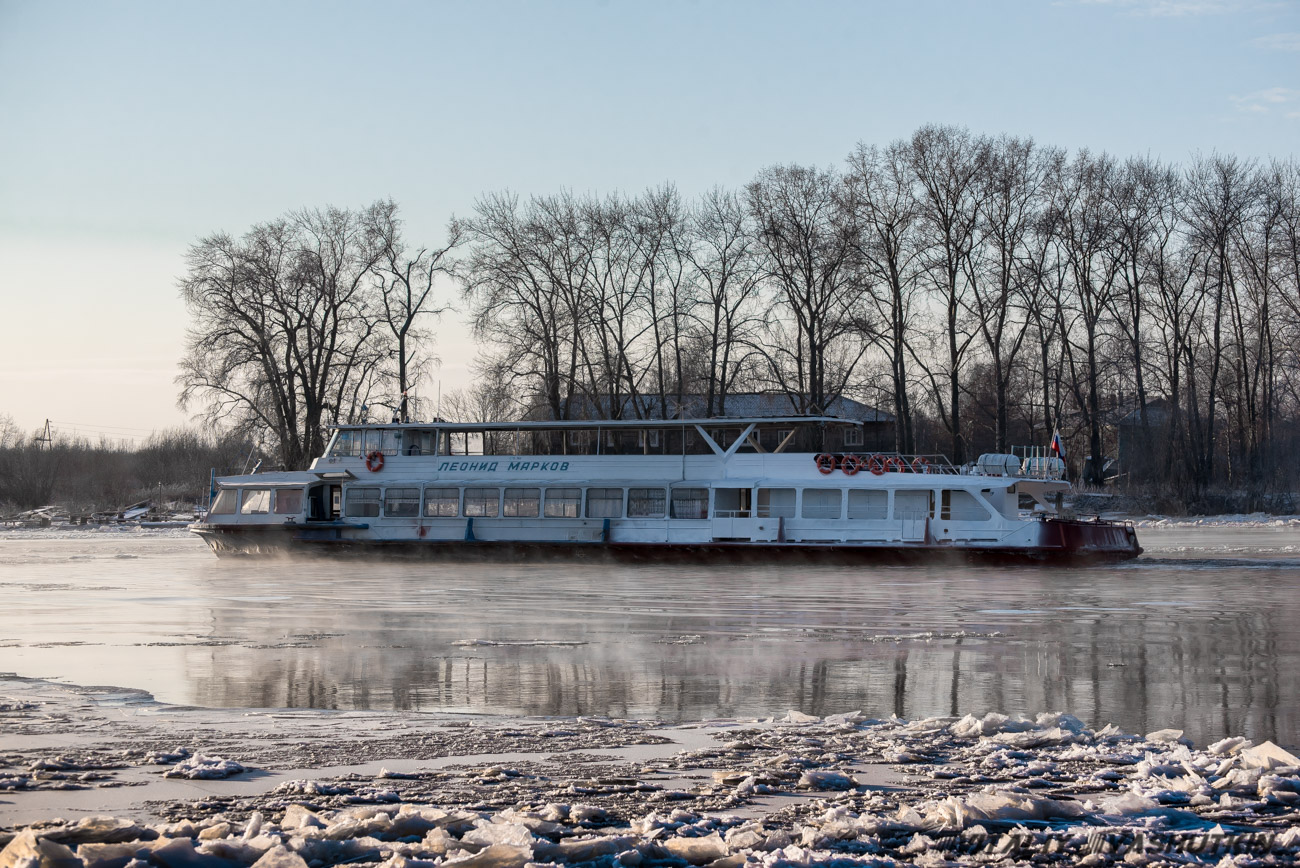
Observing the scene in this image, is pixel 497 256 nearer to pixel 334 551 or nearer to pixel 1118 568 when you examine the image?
pixel 334 551

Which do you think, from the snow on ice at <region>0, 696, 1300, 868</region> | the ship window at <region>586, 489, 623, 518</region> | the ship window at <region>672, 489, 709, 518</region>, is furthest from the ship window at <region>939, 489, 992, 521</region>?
the snow on ice at <region>0, 696, 1300, 868</region>

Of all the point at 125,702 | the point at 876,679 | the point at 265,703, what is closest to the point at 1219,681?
the point at 876,679

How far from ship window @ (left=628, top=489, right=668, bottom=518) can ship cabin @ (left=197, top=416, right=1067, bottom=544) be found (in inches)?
1.1

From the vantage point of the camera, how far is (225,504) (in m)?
37.2

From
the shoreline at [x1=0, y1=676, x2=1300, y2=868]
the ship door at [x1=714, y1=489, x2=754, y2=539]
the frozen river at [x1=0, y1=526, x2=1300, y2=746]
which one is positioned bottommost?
the frozen river at [x1=0, y1=526, x2=1300, y2=746]

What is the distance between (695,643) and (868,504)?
1872 cm

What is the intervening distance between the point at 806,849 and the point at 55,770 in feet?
13.7

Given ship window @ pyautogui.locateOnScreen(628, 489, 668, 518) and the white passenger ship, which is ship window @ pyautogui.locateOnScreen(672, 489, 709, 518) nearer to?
the white passenger ship

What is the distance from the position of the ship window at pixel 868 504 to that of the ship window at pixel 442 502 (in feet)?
37.4

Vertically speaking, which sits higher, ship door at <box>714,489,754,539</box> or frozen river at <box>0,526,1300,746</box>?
ship door at <box>714,489,754,539</box>

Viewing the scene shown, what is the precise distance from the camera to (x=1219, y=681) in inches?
433

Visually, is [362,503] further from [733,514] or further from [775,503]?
[775,503]

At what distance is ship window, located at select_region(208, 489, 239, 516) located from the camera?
1457 inches

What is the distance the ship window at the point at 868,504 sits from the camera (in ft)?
105
